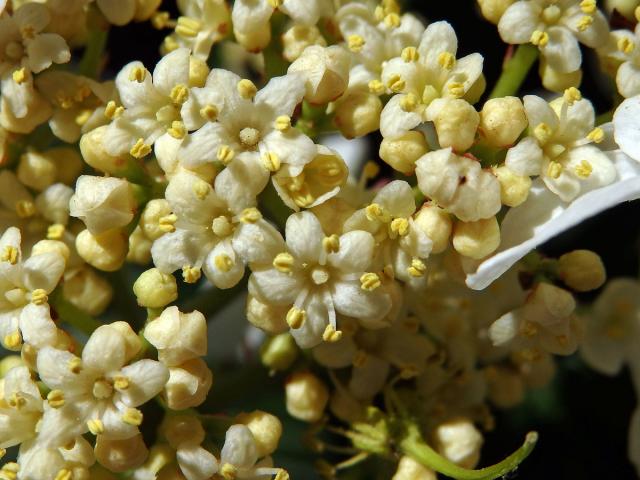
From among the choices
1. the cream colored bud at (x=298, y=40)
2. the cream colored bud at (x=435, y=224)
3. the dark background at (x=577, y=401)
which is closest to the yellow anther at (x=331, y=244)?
the cream colored bud at (x=435, y=224)

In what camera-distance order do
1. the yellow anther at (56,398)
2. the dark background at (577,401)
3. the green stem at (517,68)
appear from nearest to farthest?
the yellow anther at (56,398)
the green stem at (517,68)
the dark background at (577,401)

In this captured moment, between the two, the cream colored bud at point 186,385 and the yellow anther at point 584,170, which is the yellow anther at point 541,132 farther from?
the cream colored bud at point 186,385

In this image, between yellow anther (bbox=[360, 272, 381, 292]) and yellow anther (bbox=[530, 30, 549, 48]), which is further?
yellow anther (bbox=[530, 30, 549, 48])

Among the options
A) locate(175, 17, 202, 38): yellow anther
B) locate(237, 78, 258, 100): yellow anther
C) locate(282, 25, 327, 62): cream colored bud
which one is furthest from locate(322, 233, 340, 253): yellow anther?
locate(175, 17, 202, 38): yellow anther

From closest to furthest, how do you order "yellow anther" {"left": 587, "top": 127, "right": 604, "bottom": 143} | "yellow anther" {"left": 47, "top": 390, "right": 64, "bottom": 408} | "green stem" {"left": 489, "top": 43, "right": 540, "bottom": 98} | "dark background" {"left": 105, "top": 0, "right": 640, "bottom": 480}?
"yellow anther" {"left": 47, "top": 390, "right": 64, "bottom": 408} < "yellow anther" {"left": 587, "top": 127, "right": 604, "bottom": 143} < "green stem" {"left": 489, "top": 43, "right": 540, "bottom": 98} < "dark background" {"left": 105, "top": 0, "right": 640, "bottom": 480}

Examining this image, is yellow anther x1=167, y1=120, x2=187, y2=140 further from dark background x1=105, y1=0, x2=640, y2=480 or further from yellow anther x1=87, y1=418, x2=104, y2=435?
dark background x1=105, y1=0, x2=640, y2=480

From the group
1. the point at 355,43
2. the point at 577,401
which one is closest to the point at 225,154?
the point at 355,43

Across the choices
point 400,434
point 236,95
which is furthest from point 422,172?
point 400,434
